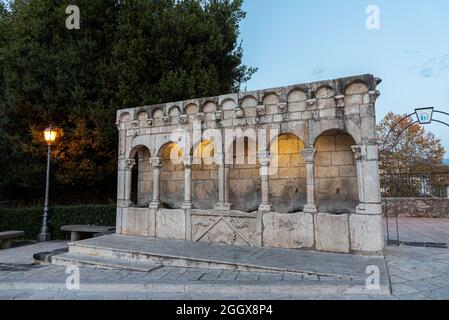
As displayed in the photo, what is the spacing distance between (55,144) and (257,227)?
8567 millimetres

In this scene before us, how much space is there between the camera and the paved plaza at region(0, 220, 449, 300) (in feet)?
13.7

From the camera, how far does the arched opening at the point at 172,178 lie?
8.86 meters

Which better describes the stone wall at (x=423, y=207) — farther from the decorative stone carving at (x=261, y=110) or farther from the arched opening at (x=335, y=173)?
the decorative stone carving at (x=261, y=110)

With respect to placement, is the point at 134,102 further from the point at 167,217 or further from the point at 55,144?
the point at 167,217

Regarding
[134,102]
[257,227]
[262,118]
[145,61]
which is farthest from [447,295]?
[145,61]

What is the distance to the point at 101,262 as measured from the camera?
5.93 metres

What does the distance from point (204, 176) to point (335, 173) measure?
11.5 ft

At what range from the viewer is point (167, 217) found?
7957 millimetres

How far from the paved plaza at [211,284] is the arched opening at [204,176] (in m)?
3.12

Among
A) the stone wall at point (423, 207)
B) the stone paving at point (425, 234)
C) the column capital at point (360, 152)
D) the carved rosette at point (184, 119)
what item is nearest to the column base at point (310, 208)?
the column capital at point (360, 152)

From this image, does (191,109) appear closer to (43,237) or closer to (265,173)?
(265,173)

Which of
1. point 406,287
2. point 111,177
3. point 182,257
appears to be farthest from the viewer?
point 111,177

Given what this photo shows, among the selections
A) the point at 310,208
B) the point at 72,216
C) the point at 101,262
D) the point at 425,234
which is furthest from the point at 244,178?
the point at 72,216

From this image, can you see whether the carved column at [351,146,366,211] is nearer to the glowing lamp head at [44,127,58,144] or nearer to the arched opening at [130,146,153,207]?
the arched opening at [130,146,153,207]
